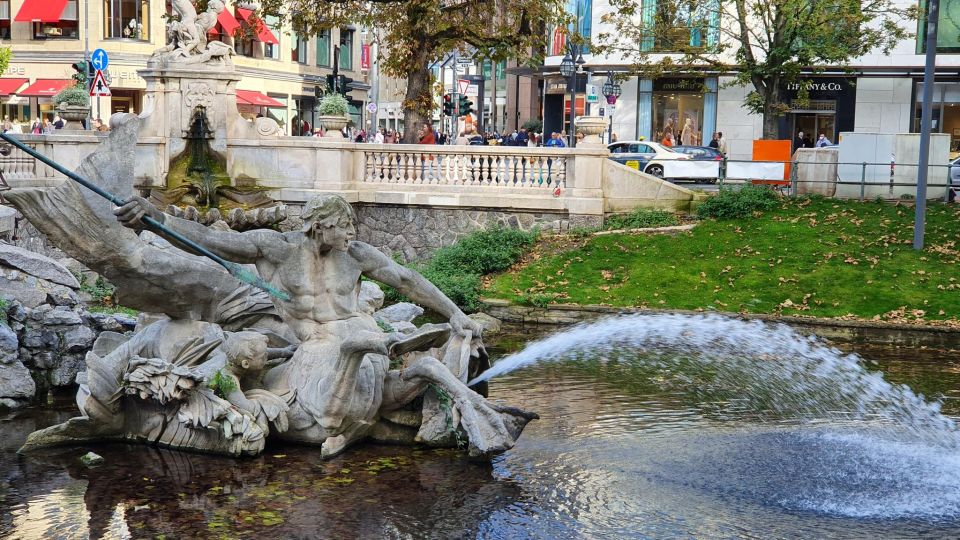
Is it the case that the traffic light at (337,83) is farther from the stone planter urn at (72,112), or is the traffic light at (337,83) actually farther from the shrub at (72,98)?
the stone planter urn at (72,112)

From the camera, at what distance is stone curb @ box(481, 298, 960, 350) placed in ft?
58.3

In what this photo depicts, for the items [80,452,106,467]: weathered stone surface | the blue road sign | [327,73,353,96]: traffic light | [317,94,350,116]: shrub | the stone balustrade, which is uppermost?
the blue road sign

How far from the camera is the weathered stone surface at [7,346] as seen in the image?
12.0m

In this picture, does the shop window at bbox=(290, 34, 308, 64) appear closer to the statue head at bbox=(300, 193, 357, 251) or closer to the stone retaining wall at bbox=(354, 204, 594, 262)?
the stone retaining wall at bbox=(354, 204, 594, 262)

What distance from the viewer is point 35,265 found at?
13719 millimetres

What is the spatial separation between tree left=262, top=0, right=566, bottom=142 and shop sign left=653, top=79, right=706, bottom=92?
18709mm

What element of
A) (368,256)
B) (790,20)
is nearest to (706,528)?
(368,256)

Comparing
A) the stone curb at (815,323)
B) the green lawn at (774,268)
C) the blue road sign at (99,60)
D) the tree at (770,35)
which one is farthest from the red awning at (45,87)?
the stone curb at (815,323)

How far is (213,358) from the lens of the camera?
33.4ft

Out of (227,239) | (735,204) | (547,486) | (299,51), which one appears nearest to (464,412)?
(547,486)

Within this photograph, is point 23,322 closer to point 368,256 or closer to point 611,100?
point 368,256

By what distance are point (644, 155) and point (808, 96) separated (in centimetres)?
1029

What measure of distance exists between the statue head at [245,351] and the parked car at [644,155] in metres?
24.2

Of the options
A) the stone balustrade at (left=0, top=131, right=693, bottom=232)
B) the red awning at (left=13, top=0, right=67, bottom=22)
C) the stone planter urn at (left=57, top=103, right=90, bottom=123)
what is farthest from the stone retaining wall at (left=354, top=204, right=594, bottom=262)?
the red awning at (left=13, top=0, right=67, bottom=22)
